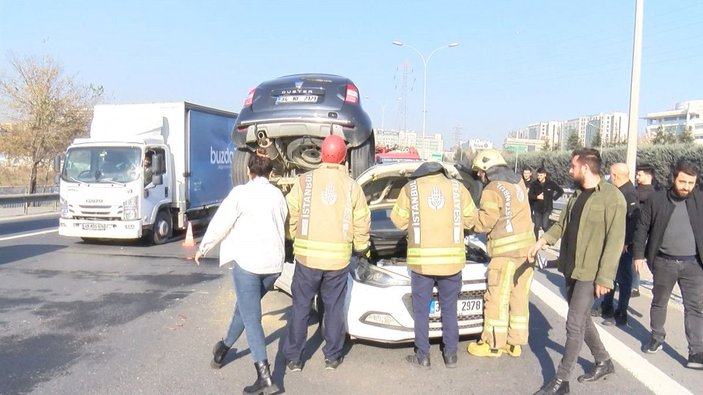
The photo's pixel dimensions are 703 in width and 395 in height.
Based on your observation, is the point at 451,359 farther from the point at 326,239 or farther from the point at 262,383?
the point at 262,383

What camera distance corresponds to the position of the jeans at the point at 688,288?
15.6ft

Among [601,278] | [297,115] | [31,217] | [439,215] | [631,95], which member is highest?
[631,95]

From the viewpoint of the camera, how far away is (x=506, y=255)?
4664 mm

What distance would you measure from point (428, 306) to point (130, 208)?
826 centimetres

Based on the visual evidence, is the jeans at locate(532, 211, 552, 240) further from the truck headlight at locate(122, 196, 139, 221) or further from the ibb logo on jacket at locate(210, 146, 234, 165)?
the truck headlight at locate(122, 196, 139, 221)

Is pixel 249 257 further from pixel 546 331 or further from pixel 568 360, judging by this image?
pixel 546 331

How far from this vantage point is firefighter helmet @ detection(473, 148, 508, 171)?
4906mm

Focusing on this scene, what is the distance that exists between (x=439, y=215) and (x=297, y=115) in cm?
294

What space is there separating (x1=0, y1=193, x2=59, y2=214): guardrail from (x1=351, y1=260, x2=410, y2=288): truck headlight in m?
17.0

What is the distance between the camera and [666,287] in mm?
4910

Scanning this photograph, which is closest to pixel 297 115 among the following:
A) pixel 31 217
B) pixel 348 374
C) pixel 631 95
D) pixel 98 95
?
pixel 348 374

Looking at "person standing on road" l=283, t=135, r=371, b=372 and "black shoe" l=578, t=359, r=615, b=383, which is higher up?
"person standing on road" l=283, t=135, r=371, b=372

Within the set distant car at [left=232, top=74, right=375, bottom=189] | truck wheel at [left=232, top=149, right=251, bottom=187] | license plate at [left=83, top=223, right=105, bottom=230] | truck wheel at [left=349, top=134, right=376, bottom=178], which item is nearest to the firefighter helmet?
distant car at [left=232, top=74, right=375, bottom=189]

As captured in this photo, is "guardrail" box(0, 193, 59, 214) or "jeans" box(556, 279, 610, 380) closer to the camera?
"jeans" box(556, 279, 610, 380)
